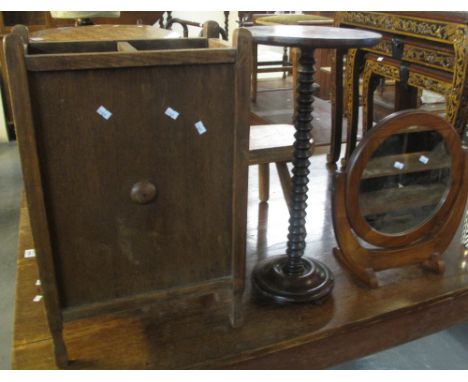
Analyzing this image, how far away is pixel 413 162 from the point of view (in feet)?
5.06

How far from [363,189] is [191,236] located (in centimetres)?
56

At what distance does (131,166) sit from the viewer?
3.68ft

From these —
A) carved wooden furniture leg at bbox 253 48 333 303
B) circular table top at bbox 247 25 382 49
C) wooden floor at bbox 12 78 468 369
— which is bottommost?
wooden floor at bbox 12 78 468 369

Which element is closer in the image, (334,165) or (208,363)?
(208,363)

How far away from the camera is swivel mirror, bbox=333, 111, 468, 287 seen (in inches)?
56.3

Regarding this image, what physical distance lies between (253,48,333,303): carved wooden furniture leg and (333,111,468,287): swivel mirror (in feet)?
0.35

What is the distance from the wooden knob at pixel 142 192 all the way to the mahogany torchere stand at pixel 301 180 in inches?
17.7

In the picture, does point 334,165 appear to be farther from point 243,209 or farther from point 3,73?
point 3,73

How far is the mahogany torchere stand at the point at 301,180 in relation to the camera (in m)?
1.23

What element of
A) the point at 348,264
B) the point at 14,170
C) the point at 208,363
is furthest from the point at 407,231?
the point at 14,170

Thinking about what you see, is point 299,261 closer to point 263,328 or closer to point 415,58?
point 263,328

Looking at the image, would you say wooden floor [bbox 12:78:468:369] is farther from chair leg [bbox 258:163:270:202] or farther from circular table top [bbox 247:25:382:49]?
circular table top [bbox 247:25:382:49]

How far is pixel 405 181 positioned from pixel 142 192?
2.85 ft

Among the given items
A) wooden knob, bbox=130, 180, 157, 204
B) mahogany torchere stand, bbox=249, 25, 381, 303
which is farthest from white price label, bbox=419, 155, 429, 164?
wooden knob, bbox=130, 180, 157, 204
